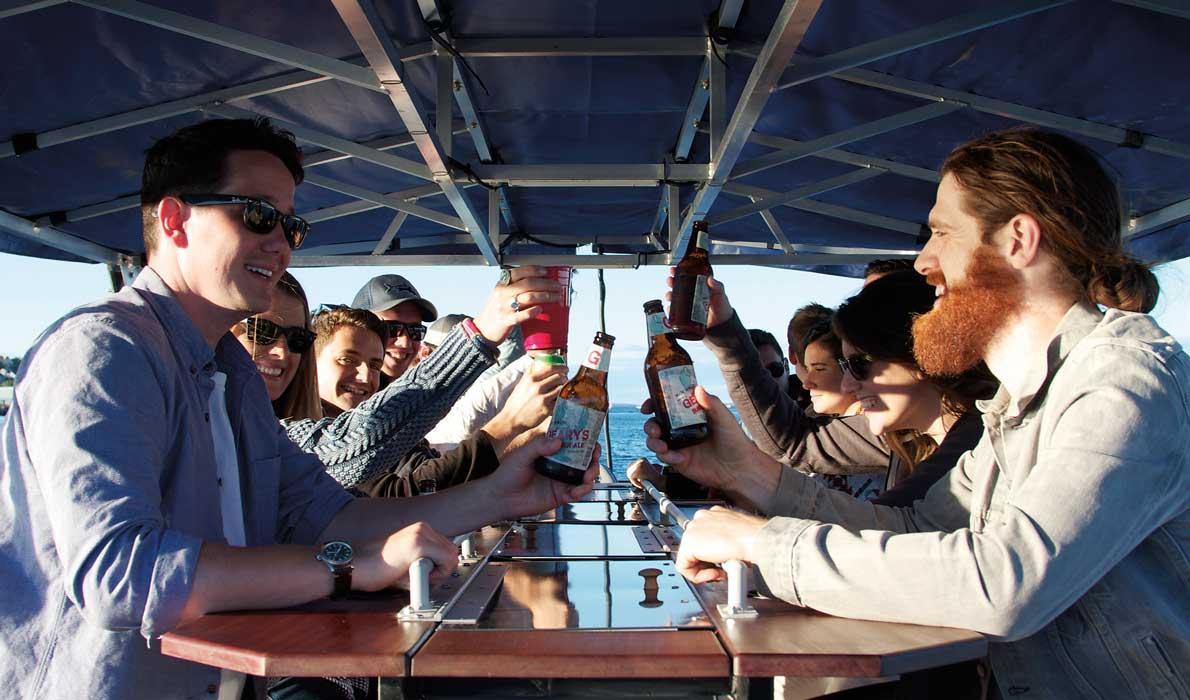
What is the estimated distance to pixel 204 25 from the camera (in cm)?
325

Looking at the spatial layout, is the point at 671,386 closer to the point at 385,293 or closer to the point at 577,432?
the point at 577,432

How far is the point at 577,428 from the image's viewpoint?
1974mm

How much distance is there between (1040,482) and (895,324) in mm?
1466

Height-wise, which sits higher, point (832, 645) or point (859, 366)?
point (859, 366)

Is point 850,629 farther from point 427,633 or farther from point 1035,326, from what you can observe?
point 1035,326

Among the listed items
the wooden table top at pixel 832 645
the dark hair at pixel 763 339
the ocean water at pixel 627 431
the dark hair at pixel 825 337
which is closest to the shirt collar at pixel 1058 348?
the wooden table top at pixel 832 645

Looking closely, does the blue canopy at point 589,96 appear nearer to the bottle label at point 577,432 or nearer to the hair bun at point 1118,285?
the hair bun at point 1118,285

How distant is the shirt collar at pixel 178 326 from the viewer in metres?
1.82

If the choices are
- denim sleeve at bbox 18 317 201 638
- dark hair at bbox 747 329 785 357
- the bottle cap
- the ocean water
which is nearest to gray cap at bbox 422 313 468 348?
dark hair at bbox 747 329 785 357

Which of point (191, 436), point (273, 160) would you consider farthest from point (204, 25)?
point (191, 436)

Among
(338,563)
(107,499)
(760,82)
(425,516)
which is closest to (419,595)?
(338,563)

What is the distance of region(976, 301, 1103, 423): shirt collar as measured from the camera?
5.34ft

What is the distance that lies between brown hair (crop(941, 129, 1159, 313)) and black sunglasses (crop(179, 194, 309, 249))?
57.4 inches

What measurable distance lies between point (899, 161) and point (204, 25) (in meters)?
3.57
